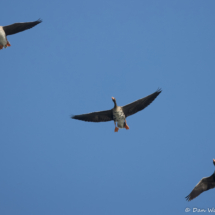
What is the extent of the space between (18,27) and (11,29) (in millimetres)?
506

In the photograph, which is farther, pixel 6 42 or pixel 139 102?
pixel 6 42

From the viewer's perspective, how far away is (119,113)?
97.1ft

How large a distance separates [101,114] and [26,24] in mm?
8545

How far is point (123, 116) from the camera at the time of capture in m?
29.8

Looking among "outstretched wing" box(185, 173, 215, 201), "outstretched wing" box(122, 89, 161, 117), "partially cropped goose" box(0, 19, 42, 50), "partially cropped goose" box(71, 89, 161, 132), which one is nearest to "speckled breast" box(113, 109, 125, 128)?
"partially cropped goose" box(71, 89, 161, 132)

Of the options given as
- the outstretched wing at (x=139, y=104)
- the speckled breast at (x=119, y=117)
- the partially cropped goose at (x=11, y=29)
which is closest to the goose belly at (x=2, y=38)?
the partially cropped goose at (x=11, y=29)

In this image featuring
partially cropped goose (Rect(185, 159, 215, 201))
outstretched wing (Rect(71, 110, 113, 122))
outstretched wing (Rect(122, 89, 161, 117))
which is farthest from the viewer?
partially cropped goose (Rect(185, 159, 215, 201))

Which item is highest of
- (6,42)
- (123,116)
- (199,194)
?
(6,42)

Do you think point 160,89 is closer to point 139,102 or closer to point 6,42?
point 139,102

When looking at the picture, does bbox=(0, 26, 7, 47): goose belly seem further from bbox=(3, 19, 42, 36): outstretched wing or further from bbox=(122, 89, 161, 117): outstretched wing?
bbox=(122, 89, 161, 117): outstretched wing

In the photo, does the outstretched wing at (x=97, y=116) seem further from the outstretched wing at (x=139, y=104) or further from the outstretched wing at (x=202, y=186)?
the outstretched wing at (x=202, y=186)

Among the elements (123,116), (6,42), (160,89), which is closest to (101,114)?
(123,116)

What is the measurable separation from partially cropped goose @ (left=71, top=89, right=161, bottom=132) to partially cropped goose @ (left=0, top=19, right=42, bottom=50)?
7.20 meters

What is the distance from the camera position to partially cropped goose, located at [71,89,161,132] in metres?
29.6
